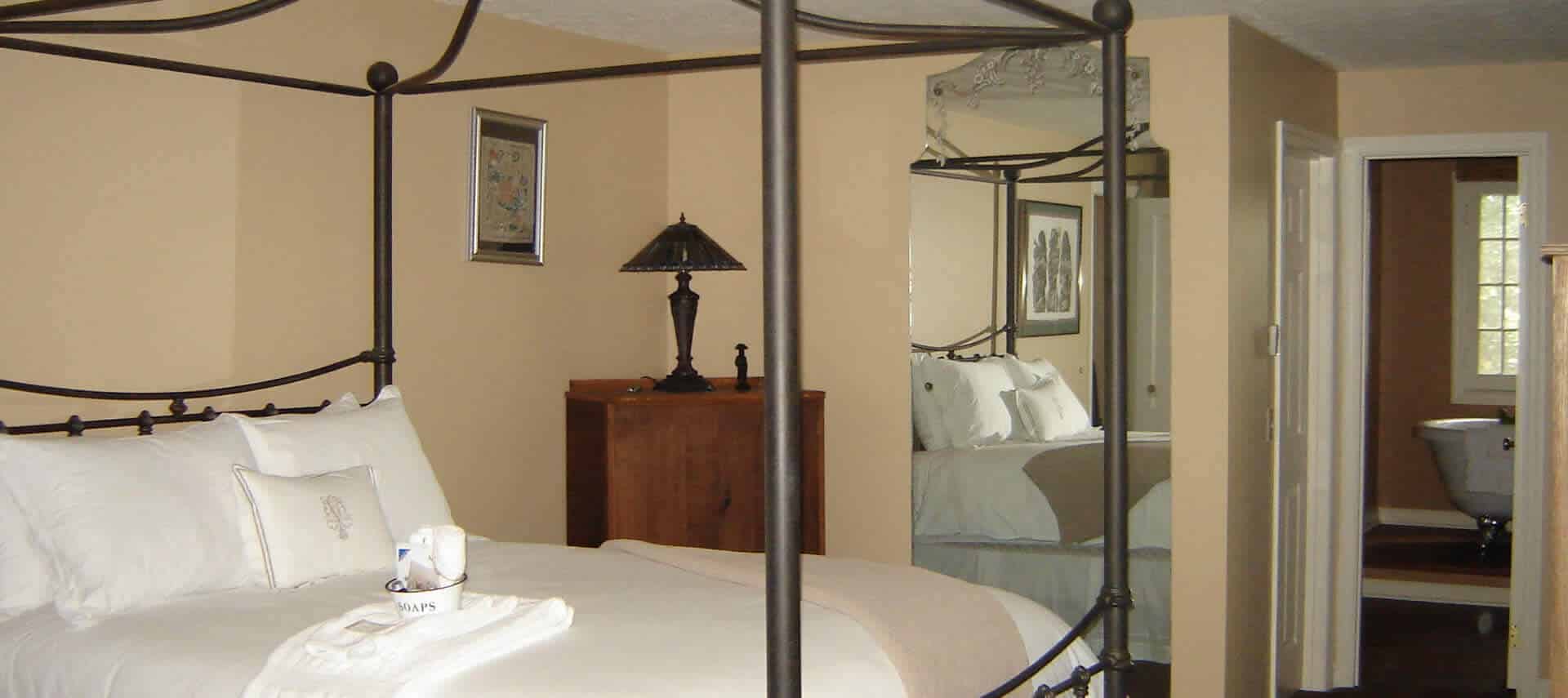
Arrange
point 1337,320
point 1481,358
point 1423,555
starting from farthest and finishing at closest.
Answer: point 1481,358 → point 1423,555 → point 1337,320

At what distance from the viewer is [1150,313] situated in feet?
14.8

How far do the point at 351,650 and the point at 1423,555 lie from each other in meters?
5.93

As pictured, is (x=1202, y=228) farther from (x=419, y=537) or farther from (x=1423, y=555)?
(x=1423, y=555)

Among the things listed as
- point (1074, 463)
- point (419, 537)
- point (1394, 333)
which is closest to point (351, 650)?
point (419, 537)

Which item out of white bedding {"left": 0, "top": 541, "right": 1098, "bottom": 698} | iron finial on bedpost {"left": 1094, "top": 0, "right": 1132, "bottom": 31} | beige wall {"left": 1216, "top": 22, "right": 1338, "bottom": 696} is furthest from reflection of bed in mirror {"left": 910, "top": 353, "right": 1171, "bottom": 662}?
iron finial on bedpost {"left": 1094, "top": 0, "right": 1132, "bottom": 31}

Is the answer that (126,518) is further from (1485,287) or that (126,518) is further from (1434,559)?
(1485,287)

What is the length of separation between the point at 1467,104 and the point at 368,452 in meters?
4.05

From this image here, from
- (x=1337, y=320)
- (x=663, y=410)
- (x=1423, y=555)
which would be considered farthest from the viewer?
(x=1423, y=555)

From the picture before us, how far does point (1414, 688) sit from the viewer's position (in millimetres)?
5160

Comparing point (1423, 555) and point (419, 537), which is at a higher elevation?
point (419, 537)

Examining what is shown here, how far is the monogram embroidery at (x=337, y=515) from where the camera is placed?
3.03 meters

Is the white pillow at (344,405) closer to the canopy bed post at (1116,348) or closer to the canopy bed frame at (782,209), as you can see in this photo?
the canopy bed frame at (782,209)

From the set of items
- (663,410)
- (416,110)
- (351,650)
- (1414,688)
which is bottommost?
(1414,688)

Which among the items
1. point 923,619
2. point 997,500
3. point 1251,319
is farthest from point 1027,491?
point 923,619
